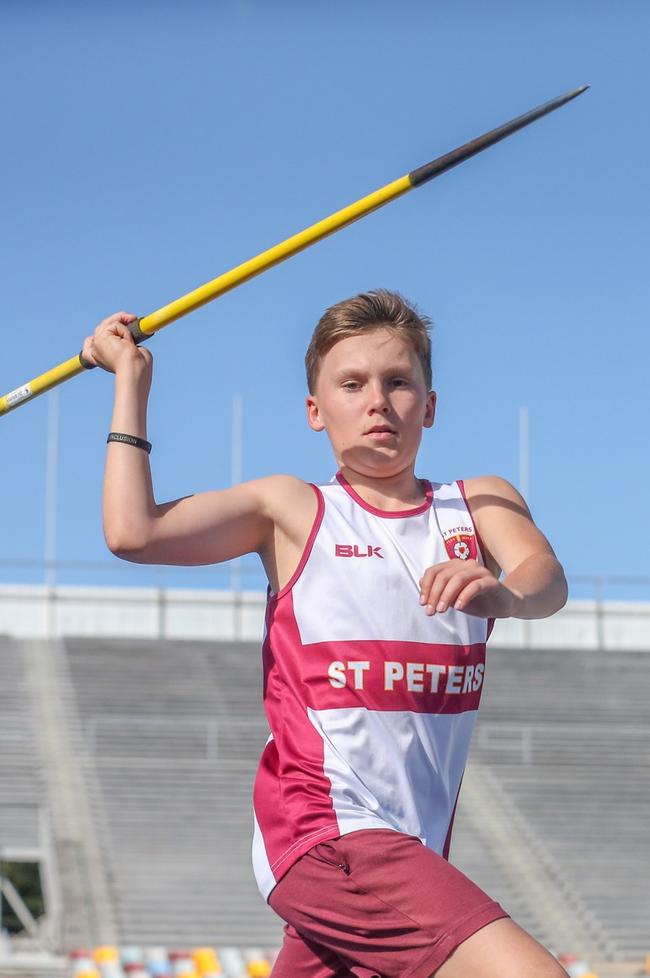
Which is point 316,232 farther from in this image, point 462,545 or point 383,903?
point 383,903

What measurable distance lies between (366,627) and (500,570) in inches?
20.9

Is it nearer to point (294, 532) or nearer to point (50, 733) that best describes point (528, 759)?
point (50, 733)

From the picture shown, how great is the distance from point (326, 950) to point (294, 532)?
2.97 ft

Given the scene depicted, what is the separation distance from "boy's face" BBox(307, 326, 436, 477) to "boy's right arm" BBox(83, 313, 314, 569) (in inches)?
6.8

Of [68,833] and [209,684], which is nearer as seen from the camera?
[68,833]

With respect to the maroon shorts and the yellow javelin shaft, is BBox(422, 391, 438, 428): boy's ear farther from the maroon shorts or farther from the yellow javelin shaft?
the maroon shorts

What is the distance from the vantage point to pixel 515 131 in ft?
10.2

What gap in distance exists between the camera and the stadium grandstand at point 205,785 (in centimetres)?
1697

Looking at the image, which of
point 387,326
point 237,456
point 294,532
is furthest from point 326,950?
point 237,456

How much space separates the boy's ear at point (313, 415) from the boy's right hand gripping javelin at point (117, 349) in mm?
387

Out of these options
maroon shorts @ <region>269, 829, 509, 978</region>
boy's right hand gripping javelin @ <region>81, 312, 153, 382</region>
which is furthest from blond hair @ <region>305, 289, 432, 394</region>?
maroon shorts @ <region>269, 829, 509, 978</region>

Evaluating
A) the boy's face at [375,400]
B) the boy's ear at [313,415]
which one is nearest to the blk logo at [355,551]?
the boy's face at [375,400]

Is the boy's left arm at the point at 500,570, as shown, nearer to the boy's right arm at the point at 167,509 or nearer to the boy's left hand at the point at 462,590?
the boy's left hand at the point at 462,590

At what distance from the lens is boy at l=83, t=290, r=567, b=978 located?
2836mm
